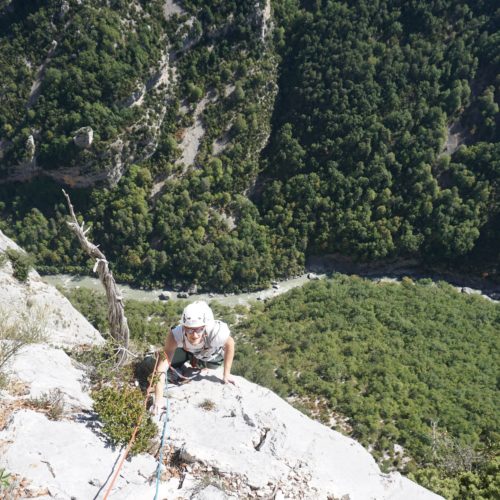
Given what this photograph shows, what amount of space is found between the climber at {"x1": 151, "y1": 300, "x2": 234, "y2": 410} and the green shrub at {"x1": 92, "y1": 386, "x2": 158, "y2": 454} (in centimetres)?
101

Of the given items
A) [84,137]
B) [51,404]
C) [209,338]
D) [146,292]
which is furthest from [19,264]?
[209,338]

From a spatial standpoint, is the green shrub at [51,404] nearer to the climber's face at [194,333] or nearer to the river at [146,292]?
the climber's face at [194,333]

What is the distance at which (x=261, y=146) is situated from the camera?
63.0 meters

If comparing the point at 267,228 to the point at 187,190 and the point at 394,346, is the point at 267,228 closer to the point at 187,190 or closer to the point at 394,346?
the point at 187,190

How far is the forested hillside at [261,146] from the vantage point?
2143 inches

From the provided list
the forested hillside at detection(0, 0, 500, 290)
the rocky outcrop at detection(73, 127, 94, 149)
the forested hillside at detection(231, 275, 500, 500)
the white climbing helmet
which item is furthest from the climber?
the rocky outcrop at detection(73, 127, 94, 149)

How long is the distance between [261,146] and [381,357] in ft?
115

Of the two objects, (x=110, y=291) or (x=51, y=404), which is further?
(x=110, y=291)

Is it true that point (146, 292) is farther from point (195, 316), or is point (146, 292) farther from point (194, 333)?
point (195, 316)

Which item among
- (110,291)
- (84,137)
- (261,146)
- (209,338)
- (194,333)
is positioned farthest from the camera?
(261,146)

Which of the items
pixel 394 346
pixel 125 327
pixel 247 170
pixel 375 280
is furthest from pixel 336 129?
pixel 125 327

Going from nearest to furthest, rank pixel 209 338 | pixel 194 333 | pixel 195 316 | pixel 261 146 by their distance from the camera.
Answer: pixel 195 316 → pixel 194 333 → pixel 209 338 → pixel 261 146

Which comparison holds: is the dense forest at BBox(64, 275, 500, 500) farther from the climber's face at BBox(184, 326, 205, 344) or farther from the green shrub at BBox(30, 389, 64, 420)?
the climber's face at BBox(184, 326, 205, 344)

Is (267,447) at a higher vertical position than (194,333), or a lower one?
lower
